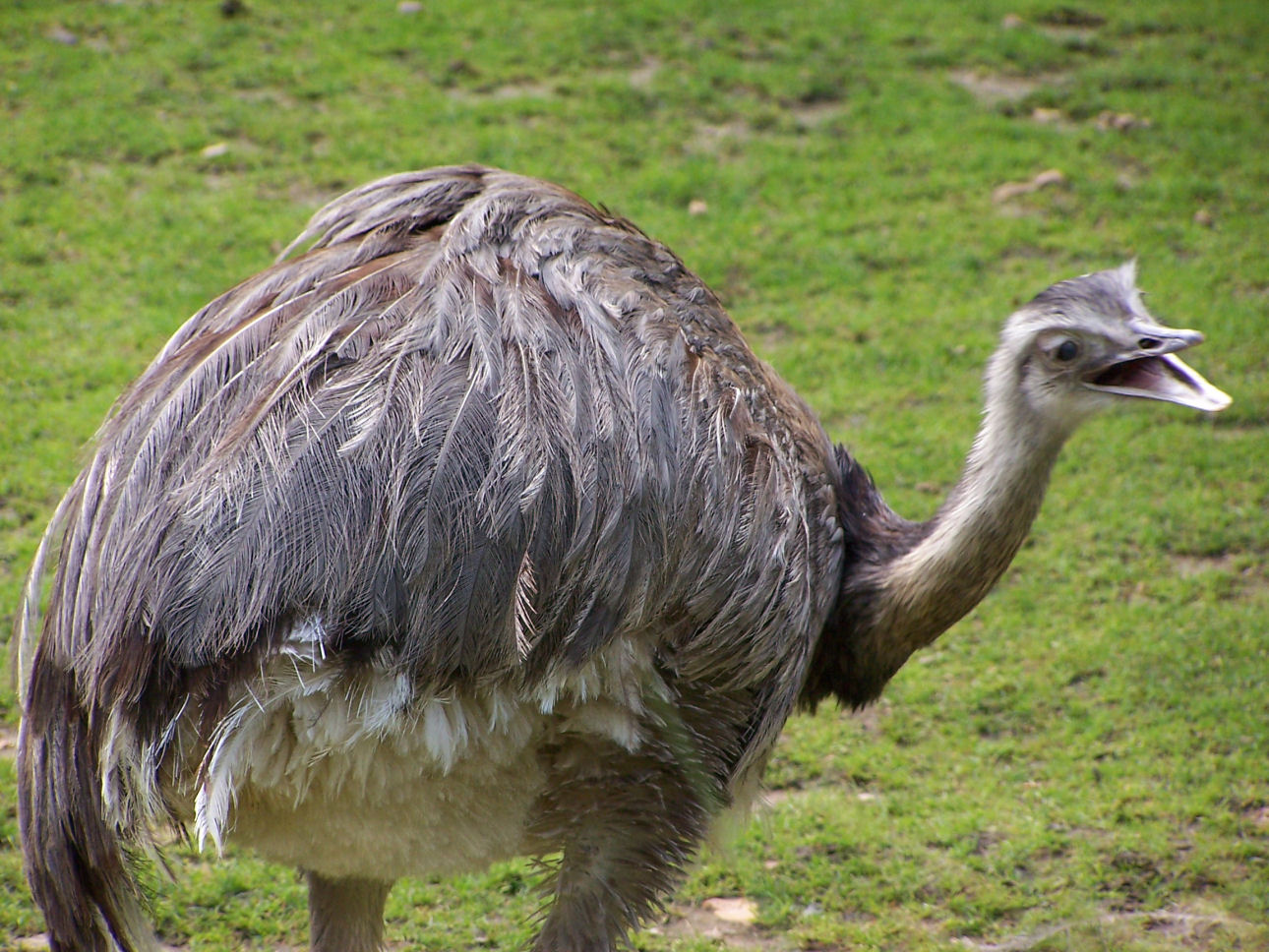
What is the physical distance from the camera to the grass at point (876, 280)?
3.93 metres

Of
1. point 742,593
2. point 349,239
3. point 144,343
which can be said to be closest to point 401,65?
point 144,343

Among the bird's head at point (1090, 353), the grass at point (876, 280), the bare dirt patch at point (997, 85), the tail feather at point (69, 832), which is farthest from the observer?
the bare dirt patch at point (997, 85)

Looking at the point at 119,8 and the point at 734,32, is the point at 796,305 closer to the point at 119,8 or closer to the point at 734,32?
the point at 734,32

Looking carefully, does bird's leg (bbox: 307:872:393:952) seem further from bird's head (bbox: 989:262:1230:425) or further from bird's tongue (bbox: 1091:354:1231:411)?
bird's tongue (bbox: 1091:354:1231:411)

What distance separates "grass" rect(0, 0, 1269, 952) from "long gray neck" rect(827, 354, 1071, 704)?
0.61 metres

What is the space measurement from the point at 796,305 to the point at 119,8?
4.61m

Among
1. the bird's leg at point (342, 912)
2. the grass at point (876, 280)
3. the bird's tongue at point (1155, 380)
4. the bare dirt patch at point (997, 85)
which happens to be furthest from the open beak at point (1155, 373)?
the bare dirt patch at point (997, 85)

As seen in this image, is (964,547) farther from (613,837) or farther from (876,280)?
(876,280)

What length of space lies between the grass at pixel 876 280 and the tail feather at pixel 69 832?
3.25 ft

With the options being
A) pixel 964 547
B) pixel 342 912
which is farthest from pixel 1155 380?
pixel 342 912

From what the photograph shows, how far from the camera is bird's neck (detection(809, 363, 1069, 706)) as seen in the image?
3.14 metres

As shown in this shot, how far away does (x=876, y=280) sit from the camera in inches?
263

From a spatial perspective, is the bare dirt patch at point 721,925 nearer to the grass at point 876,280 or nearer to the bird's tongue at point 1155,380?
the grass at point 876,280

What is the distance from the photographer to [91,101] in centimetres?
734
